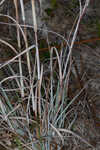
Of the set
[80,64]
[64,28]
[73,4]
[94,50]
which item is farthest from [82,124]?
[73,4]

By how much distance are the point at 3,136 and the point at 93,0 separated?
0.95 metres

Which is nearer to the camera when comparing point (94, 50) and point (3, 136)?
point (3, 136)

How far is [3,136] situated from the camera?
1001 millimetres

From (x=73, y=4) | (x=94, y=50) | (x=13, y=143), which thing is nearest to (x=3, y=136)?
(x=13, y=143)

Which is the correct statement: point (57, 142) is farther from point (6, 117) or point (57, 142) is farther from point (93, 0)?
point (93, 0)

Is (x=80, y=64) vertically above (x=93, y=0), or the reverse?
(x=93, y=0)

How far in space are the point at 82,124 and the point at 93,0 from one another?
2.52ft

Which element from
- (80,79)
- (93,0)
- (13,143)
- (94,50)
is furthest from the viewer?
(93,0)

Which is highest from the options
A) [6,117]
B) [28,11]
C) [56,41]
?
[28,11]

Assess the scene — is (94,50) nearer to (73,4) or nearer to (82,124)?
(73,4)

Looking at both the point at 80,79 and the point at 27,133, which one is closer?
the point at 27,133

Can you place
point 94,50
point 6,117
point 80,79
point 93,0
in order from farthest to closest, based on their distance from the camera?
point 93,0, point 94,50, point 80,79, point 6,117

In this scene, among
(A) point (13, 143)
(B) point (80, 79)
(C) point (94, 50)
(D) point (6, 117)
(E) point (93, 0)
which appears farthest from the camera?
(E) point (93, 0)

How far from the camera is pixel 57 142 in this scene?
0.90m
